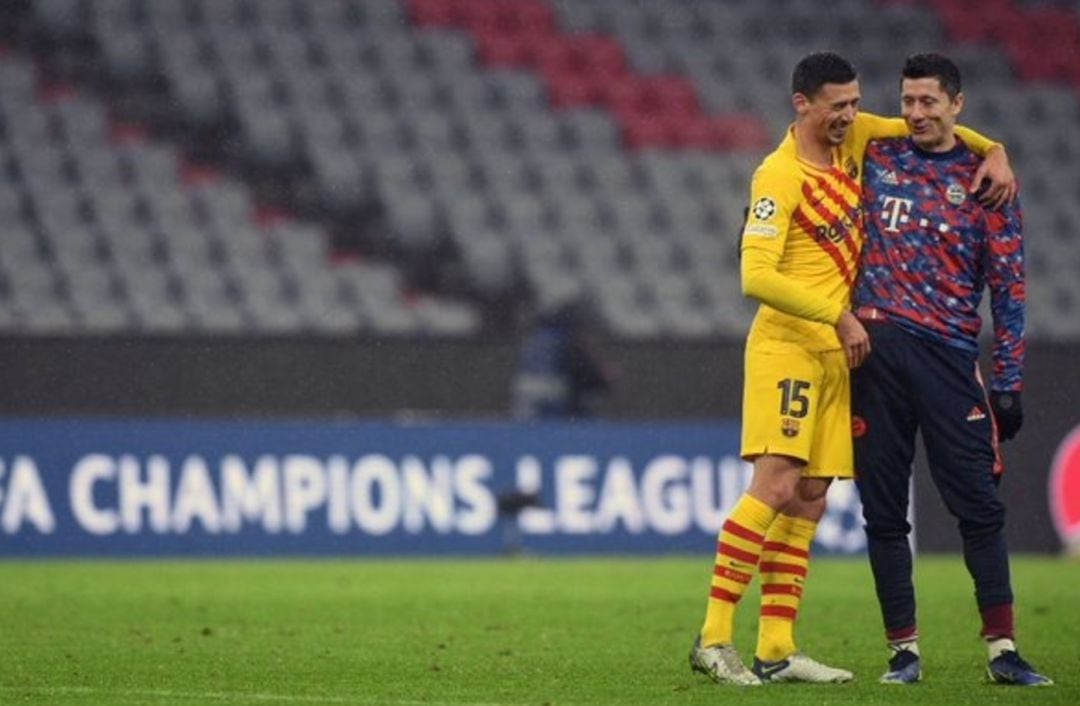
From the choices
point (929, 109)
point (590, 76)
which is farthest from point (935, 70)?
point (590, 76)

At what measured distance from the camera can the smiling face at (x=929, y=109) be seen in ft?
25.9

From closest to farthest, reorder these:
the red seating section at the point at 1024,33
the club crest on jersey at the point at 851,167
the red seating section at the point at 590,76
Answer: the club crest on jersey at the point at 851,167
the red seating section at the point at 590,76
the red seating section at the point at 1024,33

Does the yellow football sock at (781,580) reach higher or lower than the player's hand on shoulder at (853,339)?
lower

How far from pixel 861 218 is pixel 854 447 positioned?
745 mm

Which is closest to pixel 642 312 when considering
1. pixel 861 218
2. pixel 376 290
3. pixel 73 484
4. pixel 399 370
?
pixel 376 290

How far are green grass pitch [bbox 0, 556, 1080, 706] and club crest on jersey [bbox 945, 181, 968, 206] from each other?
155 centimetres

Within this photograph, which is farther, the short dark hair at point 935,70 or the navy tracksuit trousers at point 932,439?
A: the navy tracksuit trousers at point 932,439

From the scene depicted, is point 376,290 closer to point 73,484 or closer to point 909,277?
point 73,484

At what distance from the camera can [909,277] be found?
26.3 ft

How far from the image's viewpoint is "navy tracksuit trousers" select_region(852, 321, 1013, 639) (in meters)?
8.01

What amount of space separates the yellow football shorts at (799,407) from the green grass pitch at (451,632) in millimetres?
754

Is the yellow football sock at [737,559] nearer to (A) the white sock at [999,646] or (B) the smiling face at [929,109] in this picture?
(A) the white sock at [999,646]

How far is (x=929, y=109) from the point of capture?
7922 mm

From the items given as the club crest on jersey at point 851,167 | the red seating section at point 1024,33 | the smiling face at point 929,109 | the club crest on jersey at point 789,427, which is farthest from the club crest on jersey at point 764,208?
the red seating section at point 1024,33
